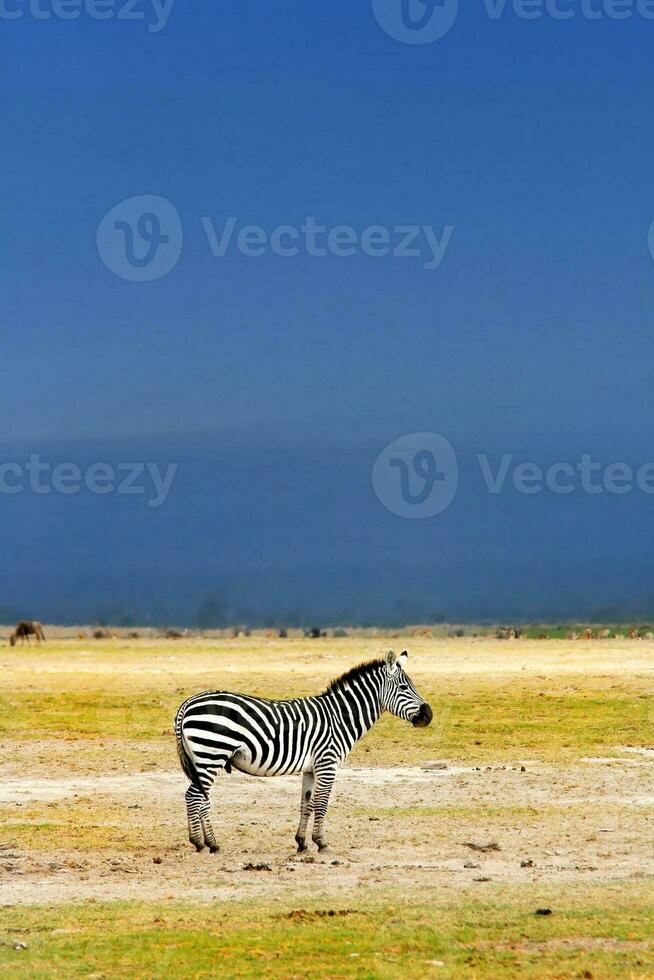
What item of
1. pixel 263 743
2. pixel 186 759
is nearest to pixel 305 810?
pixel 263 743

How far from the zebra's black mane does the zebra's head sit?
0.14 meters

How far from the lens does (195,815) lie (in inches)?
564

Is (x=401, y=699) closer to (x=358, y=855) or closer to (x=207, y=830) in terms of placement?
(x=358, y=855)

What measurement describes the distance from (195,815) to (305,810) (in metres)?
1.10

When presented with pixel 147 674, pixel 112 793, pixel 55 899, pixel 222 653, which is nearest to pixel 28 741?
pixel 112 793

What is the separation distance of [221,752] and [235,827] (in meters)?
2.25

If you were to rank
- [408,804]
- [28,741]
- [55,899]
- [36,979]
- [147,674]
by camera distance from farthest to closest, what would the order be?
[147,674] < [28,741] < [408,804] < [55,899] < [36,979]

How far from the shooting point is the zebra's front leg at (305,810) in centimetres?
1436

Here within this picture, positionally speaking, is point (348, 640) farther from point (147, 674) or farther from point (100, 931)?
point (100, 931)

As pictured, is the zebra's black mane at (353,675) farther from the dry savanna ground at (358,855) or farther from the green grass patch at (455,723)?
the green grass patch at (455,723)

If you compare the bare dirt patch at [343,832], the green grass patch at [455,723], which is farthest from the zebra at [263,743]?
the green grass patch at [455,723]

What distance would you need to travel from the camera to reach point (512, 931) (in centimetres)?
1052

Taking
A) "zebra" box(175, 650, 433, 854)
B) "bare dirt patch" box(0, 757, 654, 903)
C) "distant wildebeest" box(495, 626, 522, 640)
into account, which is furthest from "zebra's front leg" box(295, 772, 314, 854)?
"distant wildebeest" box(495, 626, 522, 640)

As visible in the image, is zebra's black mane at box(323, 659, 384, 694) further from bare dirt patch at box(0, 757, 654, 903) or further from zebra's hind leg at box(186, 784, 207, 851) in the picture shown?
zebra's hind leg at box(186, 784, 207, 851)
